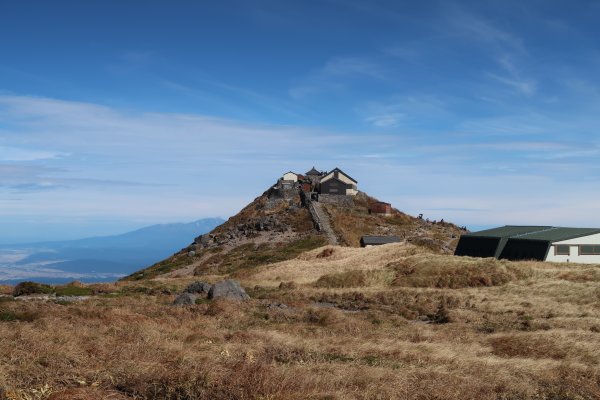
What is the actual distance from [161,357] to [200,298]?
2108 centimetres

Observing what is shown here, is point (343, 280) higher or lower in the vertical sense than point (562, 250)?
lower

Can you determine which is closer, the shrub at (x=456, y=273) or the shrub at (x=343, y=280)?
the shrub at (x=456, y=273)

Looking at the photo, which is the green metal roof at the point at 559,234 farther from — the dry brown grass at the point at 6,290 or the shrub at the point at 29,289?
the dry brown grass at the point at 6,290

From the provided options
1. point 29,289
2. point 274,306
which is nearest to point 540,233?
point 274,306

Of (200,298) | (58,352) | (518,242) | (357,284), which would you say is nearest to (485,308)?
(357,284)

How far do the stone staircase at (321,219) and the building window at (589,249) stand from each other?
1308 inches

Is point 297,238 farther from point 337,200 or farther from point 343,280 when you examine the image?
point 343,280

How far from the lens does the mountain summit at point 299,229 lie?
2849 inches

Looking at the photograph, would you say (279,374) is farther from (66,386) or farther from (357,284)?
(357,284)

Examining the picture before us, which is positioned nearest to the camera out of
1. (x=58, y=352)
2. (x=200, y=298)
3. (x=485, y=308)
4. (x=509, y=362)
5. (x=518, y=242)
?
(x=58, y=352)

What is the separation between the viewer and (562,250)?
5288 centimetres

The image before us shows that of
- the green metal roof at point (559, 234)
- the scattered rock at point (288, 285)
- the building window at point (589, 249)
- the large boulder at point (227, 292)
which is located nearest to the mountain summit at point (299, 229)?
the green metal roof at point (559, 234)

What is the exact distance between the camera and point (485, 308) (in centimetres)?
3100

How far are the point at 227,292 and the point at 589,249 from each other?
138 feet
